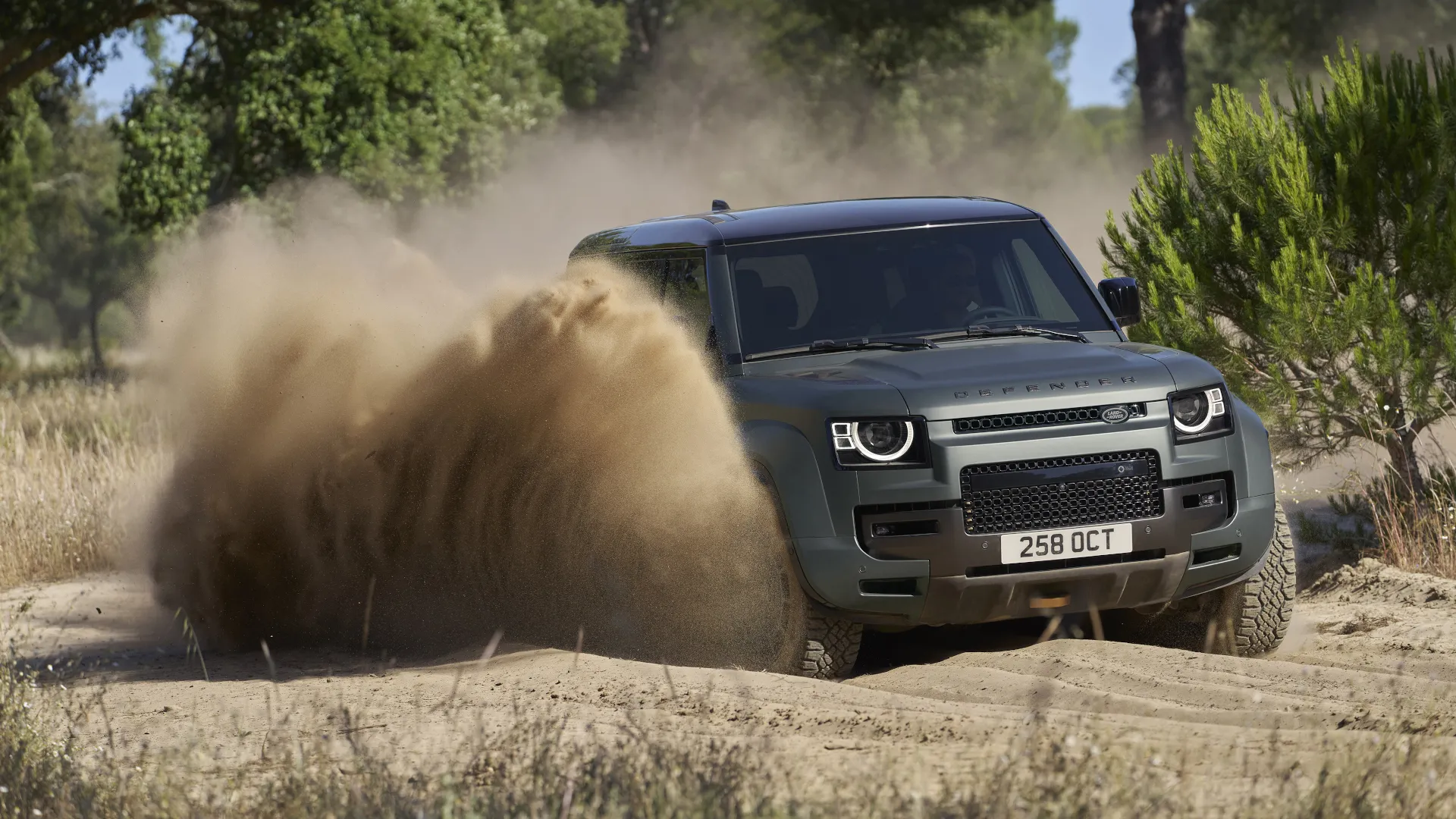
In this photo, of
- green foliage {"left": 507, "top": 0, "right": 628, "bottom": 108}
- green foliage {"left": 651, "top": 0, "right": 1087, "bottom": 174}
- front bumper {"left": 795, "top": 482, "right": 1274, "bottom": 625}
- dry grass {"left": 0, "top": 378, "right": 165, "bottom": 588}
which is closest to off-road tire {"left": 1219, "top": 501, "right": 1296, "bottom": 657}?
front bumper {"left": 795, "top": 482, "right": 1274, "bottom": 625}

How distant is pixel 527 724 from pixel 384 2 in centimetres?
1827

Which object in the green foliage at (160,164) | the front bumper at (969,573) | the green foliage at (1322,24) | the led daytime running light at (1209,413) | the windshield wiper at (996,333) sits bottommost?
the front bumper at (969,573)

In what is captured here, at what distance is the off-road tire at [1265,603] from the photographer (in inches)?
269

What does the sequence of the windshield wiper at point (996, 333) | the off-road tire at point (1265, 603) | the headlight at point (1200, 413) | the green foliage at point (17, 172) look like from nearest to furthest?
the headlight at point (1200, 413) → the off-road tire at point (1265, 603) → the windshield wiper at point (996, 333) → the green foliage at point (17, 172)

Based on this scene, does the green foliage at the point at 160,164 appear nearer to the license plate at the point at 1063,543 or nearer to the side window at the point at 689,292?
the side window at the point at 689,292

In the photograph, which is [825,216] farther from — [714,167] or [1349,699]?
[714,167]

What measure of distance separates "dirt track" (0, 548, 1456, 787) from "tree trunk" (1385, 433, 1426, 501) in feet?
5.12

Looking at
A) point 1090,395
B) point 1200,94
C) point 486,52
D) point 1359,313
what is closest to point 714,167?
point 1200,94

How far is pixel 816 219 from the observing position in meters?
7.54

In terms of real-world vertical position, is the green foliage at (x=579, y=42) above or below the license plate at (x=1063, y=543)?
above

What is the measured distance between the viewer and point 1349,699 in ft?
19.2

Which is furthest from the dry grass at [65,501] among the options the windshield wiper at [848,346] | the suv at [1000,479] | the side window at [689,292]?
the suv at [1000,479]

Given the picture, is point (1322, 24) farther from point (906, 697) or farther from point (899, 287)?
point (906, 697)

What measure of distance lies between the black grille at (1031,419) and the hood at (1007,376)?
0.02m
